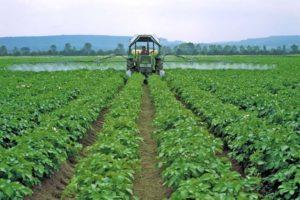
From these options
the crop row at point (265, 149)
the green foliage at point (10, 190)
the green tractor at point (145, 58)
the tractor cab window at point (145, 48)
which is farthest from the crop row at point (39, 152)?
the tractor cab window at point (145, 48)

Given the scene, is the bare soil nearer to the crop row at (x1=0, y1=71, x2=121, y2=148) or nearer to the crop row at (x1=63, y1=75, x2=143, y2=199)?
the crop row at (x1=63, y1=75, x2=143, y2=199)

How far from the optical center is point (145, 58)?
3266 centimetres

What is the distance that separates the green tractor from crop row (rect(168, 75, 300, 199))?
20158 mm

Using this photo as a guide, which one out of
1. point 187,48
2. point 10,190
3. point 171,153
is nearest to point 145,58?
point 171,153

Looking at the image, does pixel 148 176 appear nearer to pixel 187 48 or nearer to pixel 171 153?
pixel 171 153

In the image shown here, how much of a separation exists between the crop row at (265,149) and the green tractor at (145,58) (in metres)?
20.2

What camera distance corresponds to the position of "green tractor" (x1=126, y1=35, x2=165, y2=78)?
32.6 m

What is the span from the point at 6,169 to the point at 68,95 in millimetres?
12445

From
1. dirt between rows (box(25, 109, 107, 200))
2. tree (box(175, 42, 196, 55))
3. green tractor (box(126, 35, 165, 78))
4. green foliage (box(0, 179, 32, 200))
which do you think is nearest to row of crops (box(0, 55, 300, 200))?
green foliage (box(0, 179, 32, 200))

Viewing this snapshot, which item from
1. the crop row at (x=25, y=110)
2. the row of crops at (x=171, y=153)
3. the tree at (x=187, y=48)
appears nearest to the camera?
the row of crops at (x=171, y=153)

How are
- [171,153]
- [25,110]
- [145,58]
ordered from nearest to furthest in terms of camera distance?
[171,153], [25,110], [145,58]

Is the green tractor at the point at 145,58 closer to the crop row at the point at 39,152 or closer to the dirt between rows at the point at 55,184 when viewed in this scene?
the crop row at the point at 39,152

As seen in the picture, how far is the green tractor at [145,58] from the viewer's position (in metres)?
32.6

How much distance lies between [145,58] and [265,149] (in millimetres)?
25002
